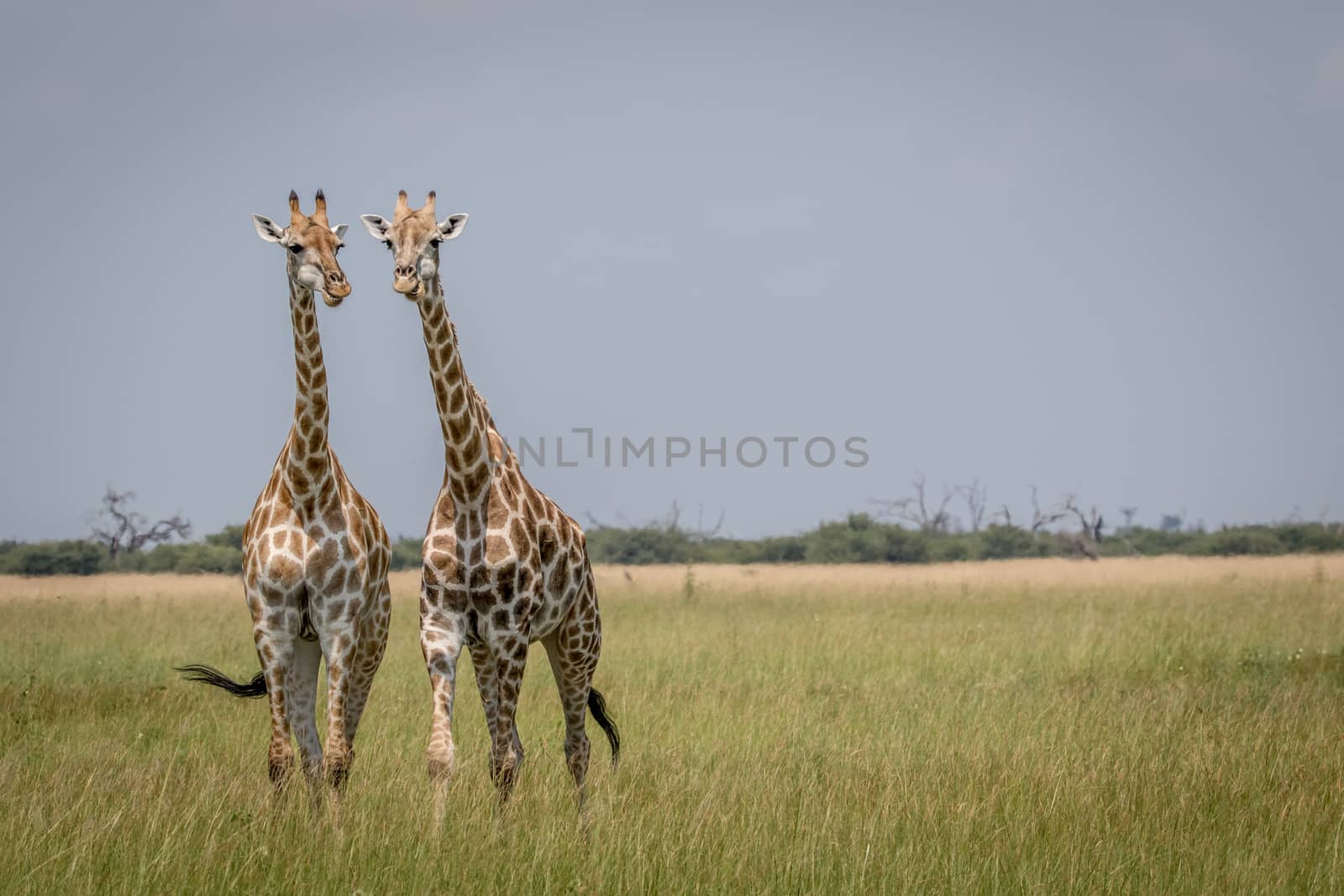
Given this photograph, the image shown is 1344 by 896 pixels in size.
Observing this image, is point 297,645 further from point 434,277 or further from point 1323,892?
point 1323,892

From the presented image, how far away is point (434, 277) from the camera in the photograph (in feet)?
23.2

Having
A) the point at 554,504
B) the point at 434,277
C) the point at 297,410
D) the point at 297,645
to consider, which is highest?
the point at 434,277

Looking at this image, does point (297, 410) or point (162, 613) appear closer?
point (297, 410)

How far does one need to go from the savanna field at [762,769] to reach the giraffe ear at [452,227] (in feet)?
9.58

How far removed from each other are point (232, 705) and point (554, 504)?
5268 mm

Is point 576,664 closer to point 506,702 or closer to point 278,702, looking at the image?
point 506,702

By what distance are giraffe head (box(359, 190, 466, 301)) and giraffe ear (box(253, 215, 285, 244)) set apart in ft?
1.65

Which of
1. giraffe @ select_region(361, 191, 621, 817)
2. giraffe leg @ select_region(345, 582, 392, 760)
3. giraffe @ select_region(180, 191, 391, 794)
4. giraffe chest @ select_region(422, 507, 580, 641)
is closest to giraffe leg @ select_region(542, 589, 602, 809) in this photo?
giraffe @ select_region(361, 191, 621, 817)

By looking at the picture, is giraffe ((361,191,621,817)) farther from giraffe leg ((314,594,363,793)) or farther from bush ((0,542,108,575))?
bush ((0,542,108,575))

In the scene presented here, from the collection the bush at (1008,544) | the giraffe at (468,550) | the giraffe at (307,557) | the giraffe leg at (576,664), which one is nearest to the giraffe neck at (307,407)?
the giraffe at (307,557)

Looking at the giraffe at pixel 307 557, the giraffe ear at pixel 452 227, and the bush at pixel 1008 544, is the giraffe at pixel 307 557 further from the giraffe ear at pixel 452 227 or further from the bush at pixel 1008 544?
the bush at pixel 1008 544

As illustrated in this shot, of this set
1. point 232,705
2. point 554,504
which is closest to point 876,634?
point 232,705

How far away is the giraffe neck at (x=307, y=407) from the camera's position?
7.21 m

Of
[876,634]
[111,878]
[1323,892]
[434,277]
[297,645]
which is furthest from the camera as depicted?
[876,634]
